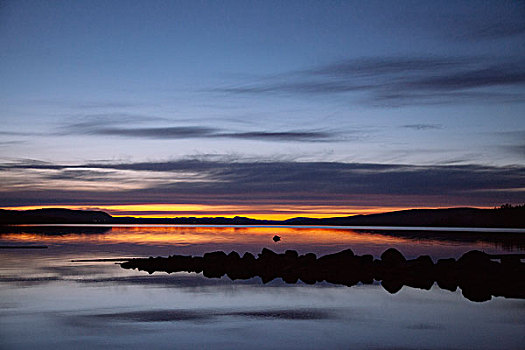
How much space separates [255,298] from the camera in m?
25.6

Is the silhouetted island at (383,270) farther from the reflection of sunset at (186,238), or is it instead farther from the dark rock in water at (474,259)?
the reflection of sunset at (186,238)

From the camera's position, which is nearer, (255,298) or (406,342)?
(406,342)

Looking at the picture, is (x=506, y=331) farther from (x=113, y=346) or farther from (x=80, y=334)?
(x=80, y=334)

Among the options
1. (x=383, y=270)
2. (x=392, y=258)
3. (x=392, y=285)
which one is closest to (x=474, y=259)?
(x=392, y=258)

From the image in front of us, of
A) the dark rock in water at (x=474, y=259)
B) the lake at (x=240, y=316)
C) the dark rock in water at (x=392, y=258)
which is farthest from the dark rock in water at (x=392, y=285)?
the dark rock in water at (x=474, y=259)

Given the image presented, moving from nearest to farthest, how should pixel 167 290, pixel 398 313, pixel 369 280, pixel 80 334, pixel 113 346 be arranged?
pixel 113 346, pixel 80 334, pixel 398 313, pixel 167 290, pixel 369 280

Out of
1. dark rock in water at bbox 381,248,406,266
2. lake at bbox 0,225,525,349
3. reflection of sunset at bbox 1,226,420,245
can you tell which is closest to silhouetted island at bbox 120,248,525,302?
dark rock in water at bbox 381,248,406,266

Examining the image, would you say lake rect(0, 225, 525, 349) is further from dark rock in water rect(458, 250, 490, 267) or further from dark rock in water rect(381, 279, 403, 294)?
dark rock in water rect(458, 250, 490, 267)

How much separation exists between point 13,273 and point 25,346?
716 inches

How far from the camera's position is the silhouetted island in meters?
28.2

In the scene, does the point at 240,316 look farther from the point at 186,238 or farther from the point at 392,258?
the point at 186,238

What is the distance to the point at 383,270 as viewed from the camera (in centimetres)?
3231

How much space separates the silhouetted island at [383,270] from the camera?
28188 millimetres

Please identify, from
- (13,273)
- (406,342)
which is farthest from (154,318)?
(13,273)
